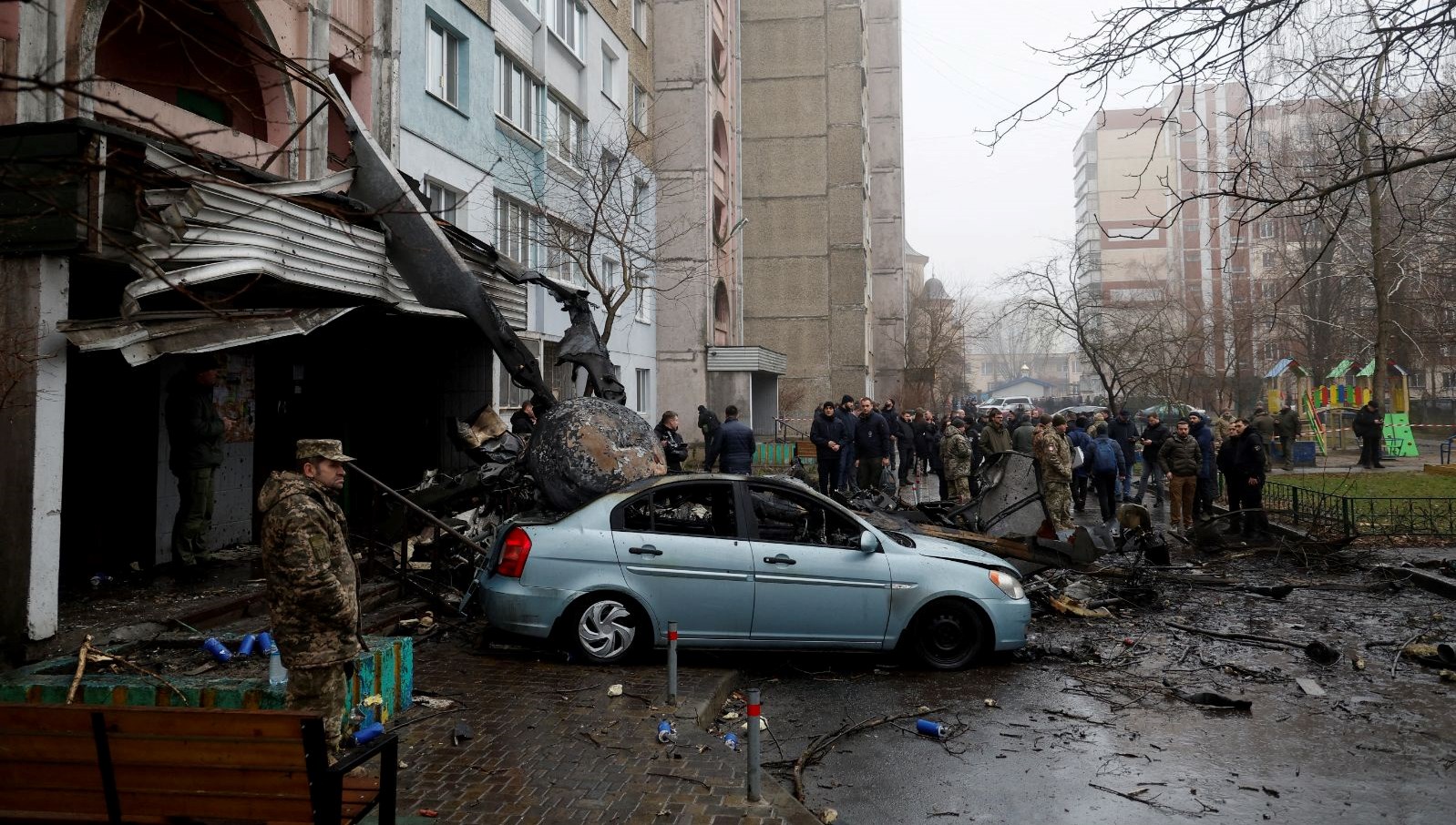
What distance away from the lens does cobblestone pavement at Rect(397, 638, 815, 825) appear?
455 centimetres

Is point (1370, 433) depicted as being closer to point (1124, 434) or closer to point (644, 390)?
point (1124, 434)

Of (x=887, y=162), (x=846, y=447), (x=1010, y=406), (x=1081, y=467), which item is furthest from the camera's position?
(x=887, y=162)

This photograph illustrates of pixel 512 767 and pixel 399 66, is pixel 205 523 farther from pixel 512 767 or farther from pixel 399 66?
pixel 399 66

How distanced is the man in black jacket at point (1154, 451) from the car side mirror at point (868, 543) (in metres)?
10.9

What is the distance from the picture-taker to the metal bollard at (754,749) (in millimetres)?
4527

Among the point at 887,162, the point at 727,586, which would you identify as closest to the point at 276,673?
the point at 727,586

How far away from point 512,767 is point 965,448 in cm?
1323

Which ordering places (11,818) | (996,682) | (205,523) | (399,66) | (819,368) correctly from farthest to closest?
(819,368) → (399,66) → (205,523) → (996,682) → (11,818)

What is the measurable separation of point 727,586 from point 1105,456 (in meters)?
11.0

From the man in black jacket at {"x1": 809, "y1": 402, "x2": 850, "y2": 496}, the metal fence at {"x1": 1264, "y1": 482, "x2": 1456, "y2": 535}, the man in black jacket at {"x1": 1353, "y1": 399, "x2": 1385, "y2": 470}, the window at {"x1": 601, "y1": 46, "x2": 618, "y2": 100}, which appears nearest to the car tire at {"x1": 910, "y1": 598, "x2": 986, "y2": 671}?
the metal fence at {"x1": 1264, "y1": 482, "x2": 1456, "y2": 535}

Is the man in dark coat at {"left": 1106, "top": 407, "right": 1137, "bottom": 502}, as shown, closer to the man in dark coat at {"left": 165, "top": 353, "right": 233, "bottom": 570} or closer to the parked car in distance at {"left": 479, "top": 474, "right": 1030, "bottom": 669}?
the parked car in distance at {"left": 479, "top": 474, "right": 1030, "bottom": 669}

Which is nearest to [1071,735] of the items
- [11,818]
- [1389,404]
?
[11,818]

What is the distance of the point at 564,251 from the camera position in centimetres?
1909

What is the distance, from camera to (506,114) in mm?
19641
